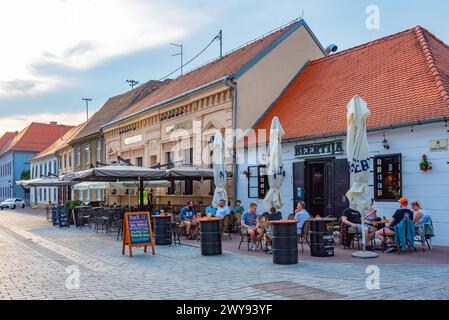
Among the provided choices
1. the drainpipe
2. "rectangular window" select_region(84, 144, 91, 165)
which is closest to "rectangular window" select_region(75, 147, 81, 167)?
"rectangular window" select_region(84, 144, 91, 165)

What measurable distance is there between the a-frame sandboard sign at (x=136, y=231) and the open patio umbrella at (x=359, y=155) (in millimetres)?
5128

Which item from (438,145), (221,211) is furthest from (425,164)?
(221,211)

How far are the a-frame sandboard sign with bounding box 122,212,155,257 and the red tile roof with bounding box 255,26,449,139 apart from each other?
21.7 feet

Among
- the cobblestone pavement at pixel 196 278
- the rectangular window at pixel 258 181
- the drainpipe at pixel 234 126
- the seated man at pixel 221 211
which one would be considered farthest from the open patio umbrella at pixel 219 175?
the cobblestone pavement at pixel 196 278

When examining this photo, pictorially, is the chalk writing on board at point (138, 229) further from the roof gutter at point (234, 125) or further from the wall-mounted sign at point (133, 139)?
the wall-mounted sign at point (133, 139)

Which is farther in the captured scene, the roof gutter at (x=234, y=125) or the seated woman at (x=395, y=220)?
the roof gutter at (x=234, y=125)

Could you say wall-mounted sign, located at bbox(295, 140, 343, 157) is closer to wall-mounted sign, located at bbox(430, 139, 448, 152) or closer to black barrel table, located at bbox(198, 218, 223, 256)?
wall-mounted sign, located at bbox(430, 139, 448, 152)

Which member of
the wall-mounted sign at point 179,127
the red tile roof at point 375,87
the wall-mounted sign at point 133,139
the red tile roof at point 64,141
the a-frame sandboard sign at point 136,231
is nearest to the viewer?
the a-frame sandboard sign at point 136,231

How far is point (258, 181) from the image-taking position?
→ 63.3 feet

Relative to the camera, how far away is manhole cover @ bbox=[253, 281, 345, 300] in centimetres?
722

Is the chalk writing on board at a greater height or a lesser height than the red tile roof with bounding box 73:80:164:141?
lesser

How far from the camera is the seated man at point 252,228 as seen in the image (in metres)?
12.9

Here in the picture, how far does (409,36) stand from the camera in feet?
59.4
